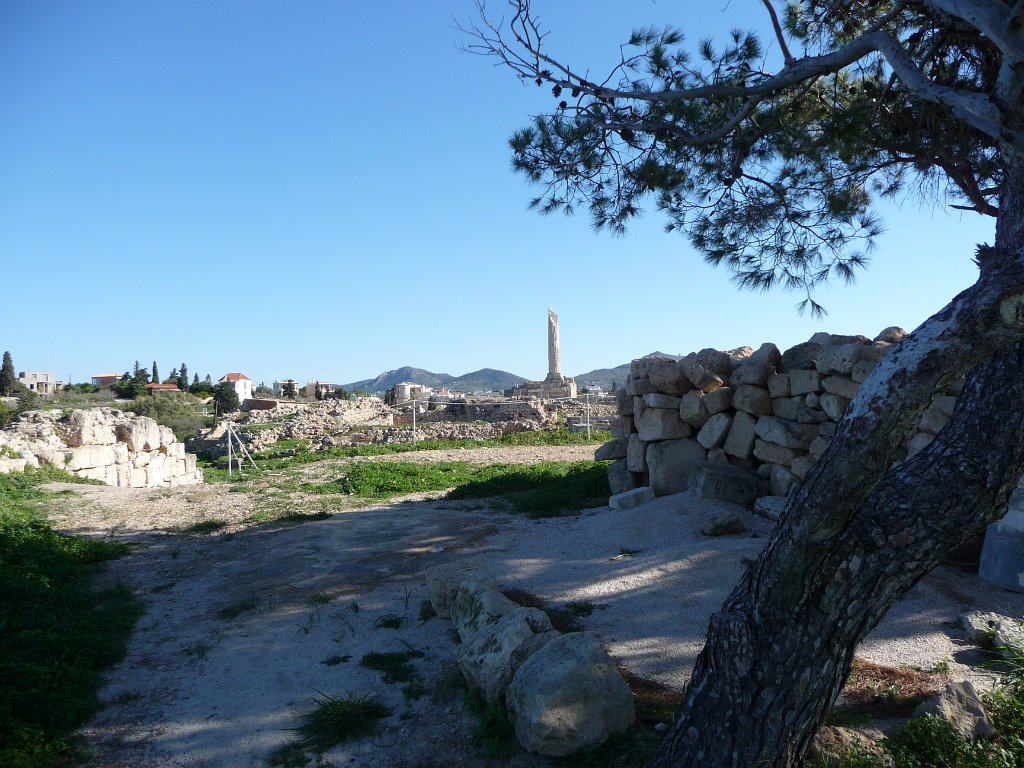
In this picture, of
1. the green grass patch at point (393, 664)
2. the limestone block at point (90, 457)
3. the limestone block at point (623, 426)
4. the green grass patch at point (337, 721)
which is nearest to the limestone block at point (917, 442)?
the limestone block at point (623, 426)

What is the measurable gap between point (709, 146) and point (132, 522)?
8.49 m

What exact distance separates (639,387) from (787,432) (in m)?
2.18

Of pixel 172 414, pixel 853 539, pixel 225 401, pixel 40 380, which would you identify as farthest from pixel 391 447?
pixel 40 380

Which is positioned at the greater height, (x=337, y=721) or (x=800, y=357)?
(x=800, y=357)

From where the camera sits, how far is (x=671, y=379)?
8320 millimetres

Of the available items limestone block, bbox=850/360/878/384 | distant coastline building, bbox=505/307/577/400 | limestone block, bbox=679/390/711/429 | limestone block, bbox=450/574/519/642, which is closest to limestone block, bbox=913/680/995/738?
limestone block, bbox=450/574/519/642

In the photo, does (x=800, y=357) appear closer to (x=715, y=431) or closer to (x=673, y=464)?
(x=715, y=431)

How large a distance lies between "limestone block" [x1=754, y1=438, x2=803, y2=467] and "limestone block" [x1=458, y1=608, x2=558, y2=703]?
418 centimetres

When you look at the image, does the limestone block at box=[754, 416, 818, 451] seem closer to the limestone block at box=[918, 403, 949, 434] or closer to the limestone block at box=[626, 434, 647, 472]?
the limestone block at box=[918, 403, 949, 434]

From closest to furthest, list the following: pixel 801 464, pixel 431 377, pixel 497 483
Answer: pixel 801 464, pixel 497 483, pixel 431 377

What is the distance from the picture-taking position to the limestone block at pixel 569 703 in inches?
126

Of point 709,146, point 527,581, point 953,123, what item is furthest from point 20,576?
point 953,123

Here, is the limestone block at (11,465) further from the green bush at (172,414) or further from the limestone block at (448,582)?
the green bush at (172,414)

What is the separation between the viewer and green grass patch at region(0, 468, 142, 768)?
3506mm
